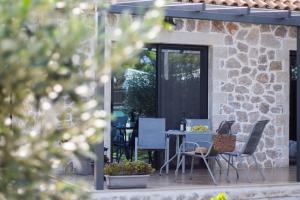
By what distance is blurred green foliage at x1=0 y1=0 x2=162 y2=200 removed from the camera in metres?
1.81

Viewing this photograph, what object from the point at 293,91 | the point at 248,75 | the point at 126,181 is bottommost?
the point at 126,181

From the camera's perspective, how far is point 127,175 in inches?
295

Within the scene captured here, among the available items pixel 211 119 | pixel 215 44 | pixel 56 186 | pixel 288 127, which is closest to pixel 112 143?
pixel 211 119

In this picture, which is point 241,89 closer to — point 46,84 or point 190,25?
point 190,25

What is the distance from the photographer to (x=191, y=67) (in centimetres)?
1031

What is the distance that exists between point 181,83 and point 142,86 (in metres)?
0.69

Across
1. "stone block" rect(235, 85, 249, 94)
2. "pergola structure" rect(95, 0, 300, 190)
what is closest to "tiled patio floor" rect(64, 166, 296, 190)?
"pergola structure" rect(95, 0, 300, 190)

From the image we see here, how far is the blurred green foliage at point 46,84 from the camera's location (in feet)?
5.95

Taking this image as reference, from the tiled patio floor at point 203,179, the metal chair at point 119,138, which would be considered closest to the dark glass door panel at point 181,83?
the metal chair at point 119,138

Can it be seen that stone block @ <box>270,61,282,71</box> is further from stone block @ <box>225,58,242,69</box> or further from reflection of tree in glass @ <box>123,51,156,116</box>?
reflection of tree in glass @ <box>123,51,156,116</box>

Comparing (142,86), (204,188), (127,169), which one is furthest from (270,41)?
(127,169)

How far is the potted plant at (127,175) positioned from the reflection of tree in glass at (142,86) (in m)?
2.39

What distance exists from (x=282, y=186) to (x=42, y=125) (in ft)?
21.4

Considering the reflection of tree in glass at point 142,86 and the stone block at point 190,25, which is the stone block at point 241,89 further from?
the reflection of tree in glass at point 142,86
